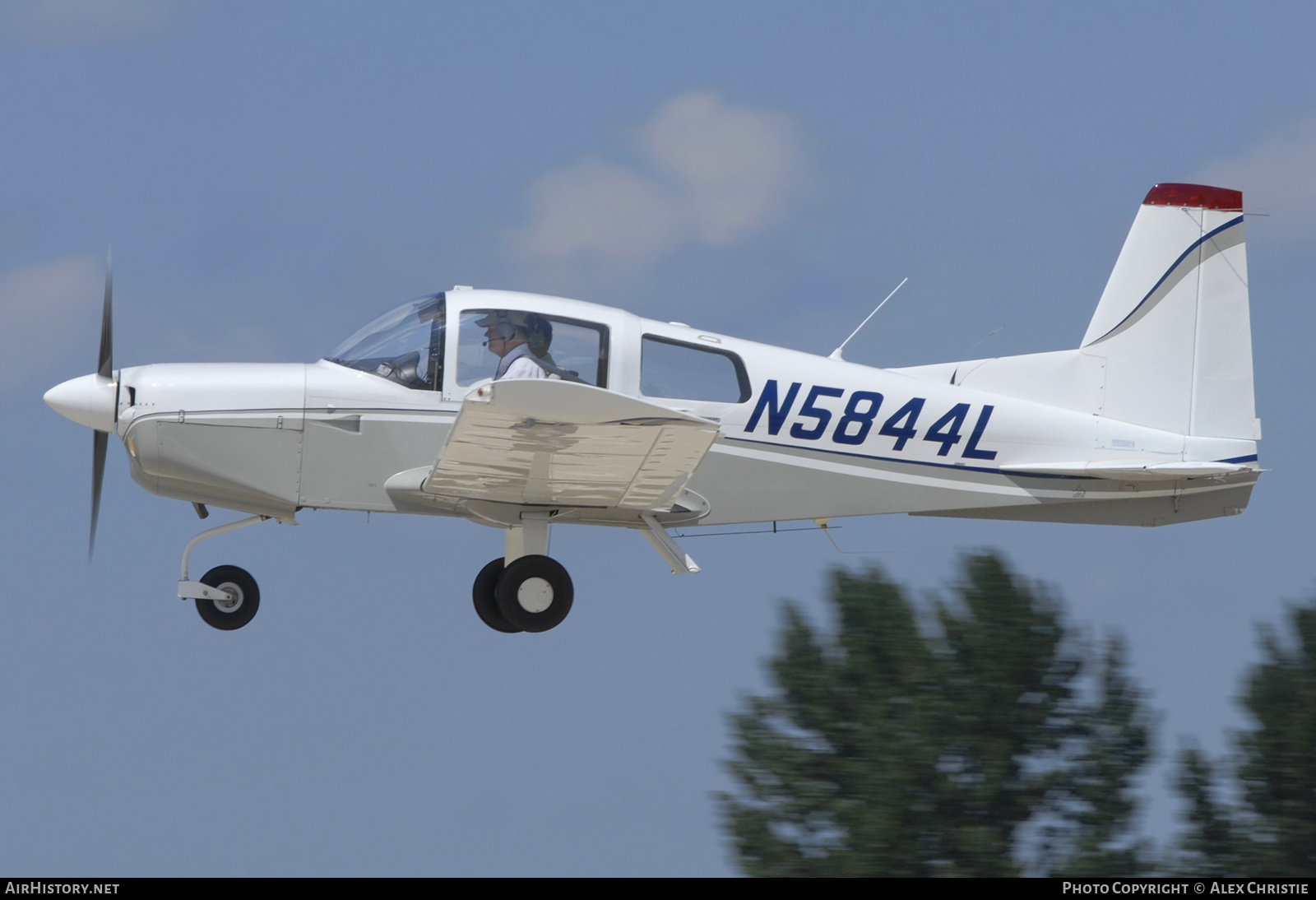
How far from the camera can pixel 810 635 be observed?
2572 centimetres

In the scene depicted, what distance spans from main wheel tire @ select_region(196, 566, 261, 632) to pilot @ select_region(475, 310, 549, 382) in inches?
92.0

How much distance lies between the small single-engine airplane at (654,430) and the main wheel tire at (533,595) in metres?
A: 0.01

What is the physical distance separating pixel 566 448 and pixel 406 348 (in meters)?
1.48

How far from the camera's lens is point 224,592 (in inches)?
418

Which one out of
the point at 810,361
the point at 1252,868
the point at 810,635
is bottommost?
the point at 1252,868

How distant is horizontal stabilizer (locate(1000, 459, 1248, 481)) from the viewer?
11.3 m

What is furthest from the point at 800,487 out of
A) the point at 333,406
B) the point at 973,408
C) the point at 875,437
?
the point at 333,406

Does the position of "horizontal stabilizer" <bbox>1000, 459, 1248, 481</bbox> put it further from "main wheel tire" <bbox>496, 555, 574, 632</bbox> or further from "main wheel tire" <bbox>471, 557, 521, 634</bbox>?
"main wheel tire" <bbox>471, 557, 521, 634</bbox>

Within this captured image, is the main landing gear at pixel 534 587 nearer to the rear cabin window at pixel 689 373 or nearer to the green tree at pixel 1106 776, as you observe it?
the rear cabin window at pixel 689 373

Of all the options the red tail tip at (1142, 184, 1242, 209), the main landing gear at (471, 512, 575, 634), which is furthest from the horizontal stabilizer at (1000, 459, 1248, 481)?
the main landing gear at (471, 512, 575, 634)

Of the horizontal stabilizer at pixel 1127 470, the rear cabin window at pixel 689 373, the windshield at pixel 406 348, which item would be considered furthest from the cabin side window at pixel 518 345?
the horizontal stabilizer at pixel 1127 470

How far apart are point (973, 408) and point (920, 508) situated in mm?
840

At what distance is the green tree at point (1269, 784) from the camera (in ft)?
69.2
